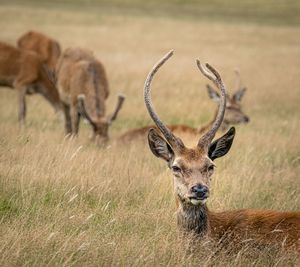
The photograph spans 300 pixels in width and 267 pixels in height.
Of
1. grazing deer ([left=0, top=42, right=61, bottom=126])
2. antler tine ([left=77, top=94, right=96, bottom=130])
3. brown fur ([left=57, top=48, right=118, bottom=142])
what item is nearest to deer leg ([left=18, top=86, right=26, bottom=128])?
grazing deer ([left=0, top=42, right=61, bottom=126])

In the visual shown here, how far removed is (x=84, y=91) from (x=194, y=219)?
25.4ft

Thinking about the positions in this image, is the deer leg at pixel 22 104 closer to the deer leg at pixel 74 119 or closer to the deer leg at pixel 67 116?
the deer leg at pixel 67 116

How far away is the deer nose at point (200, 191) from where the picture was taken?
561 centimetres

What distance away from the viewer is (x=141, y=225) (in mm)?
6684

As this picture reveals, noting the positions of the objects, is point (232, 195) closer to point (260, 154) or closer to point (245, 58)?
point (260, 154)

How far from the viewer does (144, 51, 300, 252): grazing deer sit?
18.9 ft

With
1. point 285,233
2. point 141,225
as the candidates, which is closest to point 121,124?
point 141,225

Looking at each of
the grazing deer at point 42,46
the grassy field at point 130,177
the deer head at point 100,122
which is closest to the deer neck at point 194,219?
the grassy field at point 130,177

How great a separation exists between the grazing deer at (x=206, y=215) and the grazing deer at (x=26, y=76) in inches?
344

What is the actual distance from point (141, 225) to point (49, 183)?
4.33ft

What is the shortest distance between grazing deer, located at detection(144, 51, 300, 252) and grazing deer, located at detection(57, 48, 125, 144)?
5.52 meters

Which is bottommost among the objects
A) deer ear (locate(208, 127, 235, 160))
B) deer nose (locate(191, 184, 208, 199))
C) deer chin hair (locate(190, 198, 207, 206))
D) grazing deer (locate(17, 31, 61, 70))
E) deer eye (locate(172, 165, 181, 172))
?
deer chin hair (locate(190, 198, 207, 206))

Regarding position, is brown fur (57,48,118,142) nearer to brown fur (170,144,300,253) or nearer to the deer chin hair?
brown fur (170,144,300,253)

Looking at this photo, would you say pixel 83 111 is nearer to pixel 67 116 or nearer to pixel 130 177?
pixel 67 116
